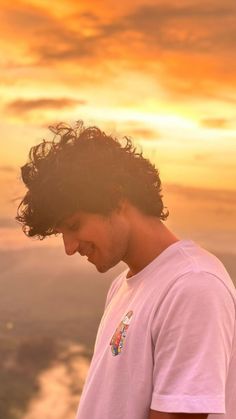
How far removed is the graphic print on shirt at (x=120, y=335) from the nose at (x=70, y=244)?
420 mm

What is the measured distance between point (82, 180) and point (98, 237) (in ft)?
1.31

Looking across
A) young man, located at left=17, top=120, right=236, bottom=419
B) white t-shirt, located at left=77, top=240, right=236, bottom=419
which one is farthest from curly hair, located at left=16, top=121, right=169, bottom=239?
white t-shirt, located at left=77, top=240, right=236, bottom=419

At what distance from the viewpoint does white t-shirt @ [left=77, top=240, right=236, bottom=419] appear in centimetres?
288

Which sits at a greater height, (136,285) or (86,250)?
(86,250)

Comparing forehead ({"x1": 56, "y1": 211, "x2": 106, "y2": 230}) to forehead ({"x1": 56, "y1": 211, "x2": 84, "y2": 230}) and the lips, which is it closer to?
forehead ({"x1": 56, "y1": 211, "x2": 84, "y2": 230})

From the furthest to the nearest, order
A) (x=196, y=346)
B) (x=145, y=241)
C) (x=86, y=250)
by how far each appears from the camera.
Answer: (x=86, y=250)
(x=145, y=241)
(x=196, y=346)

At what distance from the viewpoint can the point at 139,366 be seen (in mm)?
3094

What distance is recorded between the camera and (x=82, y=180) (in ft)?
12.1

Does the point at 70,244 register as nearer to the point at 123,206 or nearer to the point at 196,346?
the point at 123,206

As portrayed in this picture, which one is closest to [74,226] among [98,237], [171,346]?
[98,237]

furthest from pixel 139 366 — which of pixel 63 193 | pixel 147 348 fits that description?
pixel 63 193

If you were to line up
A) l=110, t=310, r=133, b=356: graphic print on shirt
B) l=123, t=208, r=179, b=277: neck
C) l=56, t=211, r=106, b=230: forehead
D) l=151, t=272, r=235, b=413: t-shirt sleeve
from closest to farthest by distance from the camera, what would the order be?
l=151, t=272, r=235, b=413: t-shirt sleeve → l=110, t=310, r=133, b=356: graphic print on shirt → l=123, t=208, r=179, b=277: neck → l=56, t=211, r=106, b=230: forehead

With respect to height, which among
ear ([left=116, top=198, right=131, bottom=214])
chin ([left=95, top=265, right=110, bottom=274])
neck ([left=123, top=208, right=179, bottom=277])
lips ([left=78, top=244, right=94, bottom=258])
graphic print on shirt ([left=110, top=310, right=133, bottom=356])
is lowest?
graphic print on shirt ([left=110, top=310, right=133, bottom=356])

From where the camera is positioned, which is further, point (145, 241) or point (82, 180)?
point (82, 180)
